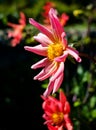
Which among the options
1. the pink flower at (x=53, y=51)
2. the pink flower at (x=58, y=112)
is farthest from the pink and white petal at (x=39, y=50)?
the pink flower at (x=58, y=112)

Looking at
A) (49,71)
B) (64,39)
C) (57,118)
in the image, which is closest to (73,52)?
(64,39)

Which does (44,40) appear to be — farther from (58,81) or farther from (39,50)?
(58,81)

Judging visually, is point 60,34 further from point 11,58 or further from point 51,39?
point 11,58

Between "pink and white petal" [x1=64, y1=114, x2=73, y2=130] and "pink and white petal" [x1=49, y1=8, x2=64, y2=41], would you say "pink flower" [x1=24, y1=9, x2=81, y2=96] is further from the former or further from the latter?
"pink and white petal" [x1=64, y1=114, x2=73, y2=130]

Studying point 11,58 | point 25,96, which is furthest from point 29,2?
point 25,96

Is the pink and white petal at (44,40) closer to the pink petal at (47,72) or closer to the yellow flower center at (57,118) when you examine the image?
the pink petal at (47,72)

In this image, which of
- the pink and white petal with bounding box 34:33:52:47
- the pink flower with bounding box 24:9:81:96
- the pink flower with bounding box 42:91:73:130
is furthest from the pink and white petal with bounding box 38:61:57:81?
the pink flower with bounding box 42:91:73:130
